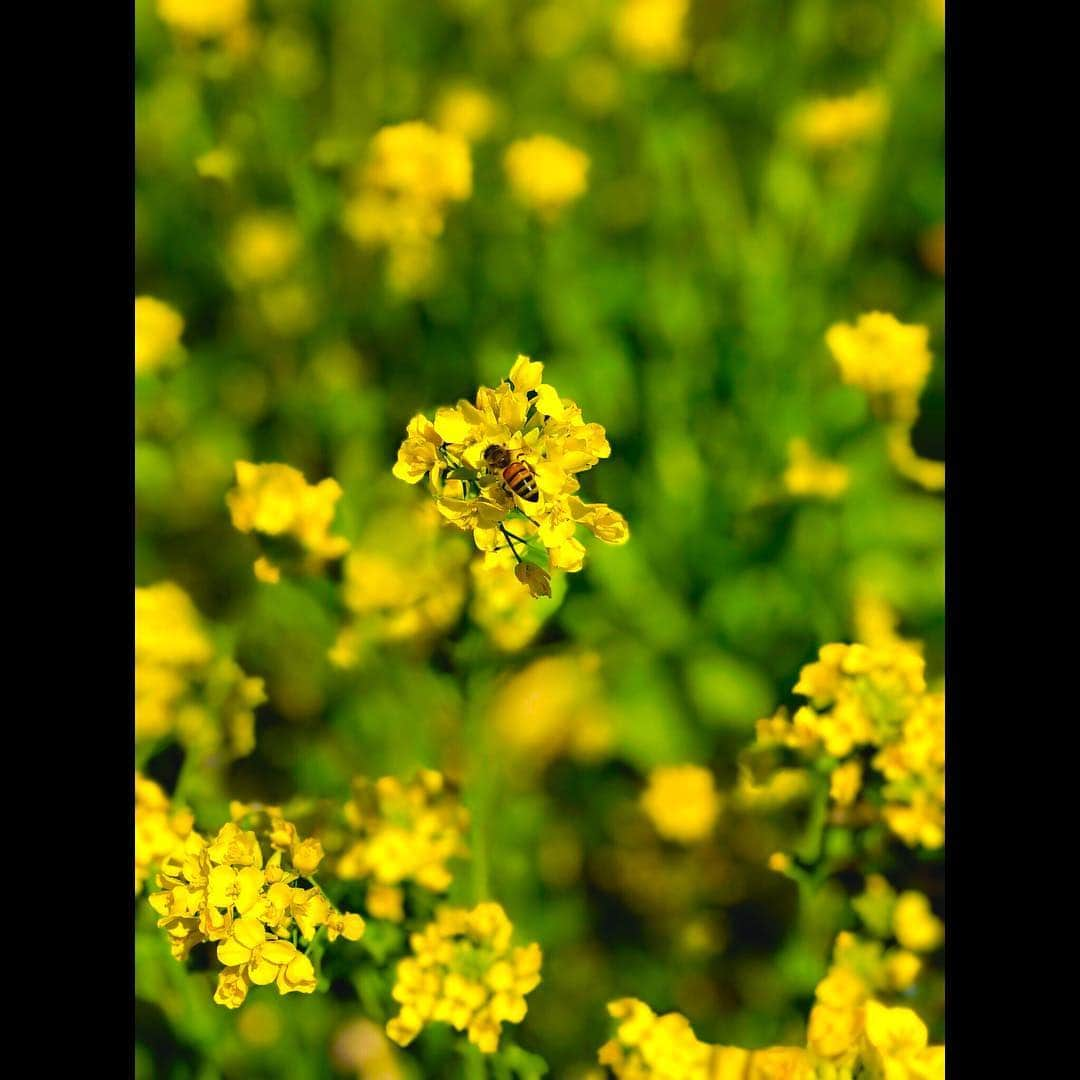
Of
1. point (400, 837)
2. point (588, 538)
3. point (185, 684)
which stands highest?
point (588, 538)

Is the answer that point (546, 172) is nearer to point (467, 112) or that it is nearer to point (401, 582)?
point (467, 112)

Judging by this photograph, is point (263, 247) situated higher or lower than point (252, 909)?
higher

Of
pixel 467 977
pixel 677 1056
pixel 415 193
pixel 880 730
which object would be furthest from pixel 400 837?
pixel 415 193

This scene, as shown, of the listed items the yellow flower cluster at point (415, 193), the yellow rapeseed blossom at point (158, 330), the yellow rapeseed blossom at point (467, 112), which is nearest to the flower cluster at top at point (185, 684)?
the yellow rapeseed blossom at point (158, 330)

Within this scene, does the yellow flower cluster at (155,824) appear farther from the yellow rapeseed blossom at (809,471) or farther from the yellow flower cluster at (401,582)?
the yellow rapeseed blossom at (809,471)

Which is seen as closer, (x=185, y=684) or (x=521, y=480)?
(x=521, y=480)
